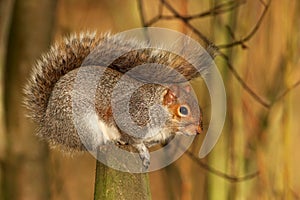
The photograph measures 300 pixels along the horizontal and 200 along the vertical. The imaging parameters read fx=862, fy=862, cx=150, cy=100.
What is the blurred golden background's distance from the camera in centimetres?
207

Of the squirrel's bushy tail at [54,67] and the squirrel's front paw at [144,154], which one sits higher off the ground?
the squirrel's bushy tail at [54,67]

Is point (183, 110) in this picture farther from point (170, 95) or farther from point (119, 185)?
point (119, 185)

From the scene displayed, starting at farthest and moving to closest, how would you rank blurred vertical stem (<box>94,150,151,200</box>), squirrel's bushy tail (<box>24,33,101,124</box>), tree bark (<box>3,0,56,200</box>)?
tree bark (<box>3,0,56,200</box>), squirrel's bushy tail (<box>24,33,101,124</box>), blurred vertical stem (<box>94,150,151,200</box>)

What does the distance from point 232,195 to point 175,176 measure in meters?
0.36

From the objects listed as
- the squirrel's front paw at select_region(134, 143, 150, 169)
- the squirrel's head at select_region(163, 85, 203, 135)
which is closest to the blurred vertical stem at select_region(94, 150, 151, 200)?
the squirrel's front paw at select_region(134, 143, 150, 169)

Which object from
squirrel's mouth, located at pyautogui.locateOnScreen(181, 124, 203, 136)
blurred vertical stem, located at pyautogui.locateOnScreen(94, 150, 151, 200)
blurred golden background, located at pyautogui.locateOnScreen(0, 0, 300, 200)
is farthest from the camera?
blurred golden background, located at pyautogui.locateOnScreen(0, 0, 300, 200)

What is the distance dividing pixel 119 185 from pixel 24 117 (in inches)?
53.0

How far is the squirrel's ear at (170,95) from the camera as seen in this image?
180 centimetres

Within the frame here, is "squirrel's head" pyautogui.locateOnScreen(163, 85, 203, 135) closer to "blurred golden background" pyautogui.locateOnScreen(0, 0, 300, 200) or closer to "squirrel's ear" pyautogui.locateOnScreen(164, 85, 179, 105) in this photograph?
"squirrel's ear" pyautogui.locateOnScreen(164, 85, 179, 105)

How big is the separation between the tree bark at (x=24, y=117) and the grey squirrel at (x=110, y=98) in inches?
31.0

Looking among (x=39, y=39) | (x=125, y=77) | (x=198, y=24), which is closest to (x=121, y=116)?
(x=125, y=77)

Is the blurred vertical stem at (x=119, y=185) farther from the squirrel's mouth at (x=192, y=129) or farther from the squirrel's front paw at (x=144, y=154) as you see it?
the squirrel's mouth at (x=192, y=129)

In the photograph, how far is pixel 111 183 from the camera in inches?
58.5

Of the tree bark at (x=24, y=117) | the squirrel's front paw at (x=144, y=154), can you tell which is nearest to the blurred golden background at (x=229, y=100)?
the tree bark at (x=24, y=117)
